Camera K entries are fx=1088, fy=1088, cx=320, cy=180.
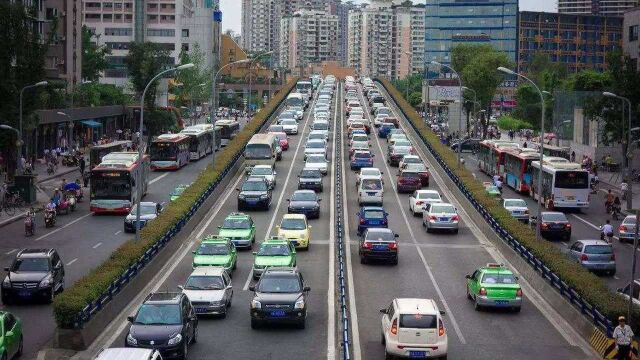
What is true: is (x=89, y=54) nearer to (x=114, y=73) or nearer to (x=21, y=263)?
(x=114, y=73)

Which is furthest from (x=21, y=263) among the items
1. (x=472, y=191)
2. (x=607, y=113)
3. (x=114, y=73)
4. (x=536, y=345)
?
(x=114, y=73)

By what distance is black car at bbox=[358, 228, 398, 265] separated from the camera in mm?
40812

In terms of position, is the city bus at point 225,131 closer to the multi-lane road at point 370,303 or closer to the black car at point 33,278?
the multi-lane road at point 370,303

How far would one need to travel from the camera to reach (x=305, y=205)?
5328 centimetres

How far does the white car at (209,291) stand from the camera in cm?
3084

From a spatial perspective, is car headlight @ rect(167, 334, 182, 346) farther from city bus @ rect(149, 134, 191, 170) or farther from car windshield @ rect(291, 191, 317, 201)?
city bus @ rect(149, 134, 191, 170)

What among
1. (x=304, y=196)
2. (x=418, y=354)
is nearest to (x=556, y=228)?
(x=304, y=196)

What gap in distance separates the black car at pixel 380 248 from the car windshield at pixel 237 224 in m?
5.77

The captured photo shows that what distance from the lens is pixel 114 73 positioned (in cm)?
19275

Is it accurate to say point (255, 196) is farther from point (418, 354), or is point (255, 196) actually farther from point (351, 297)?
point (418, 354)

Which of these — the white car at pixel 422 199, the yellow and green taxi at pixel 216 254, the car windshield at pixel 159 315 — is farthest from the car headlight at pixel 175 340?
the white car at pixel 422 199

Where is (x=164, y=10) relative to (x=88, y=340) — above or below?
above

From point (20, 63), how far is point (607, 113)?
126 ft

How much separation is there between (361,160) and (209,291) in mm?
43256
